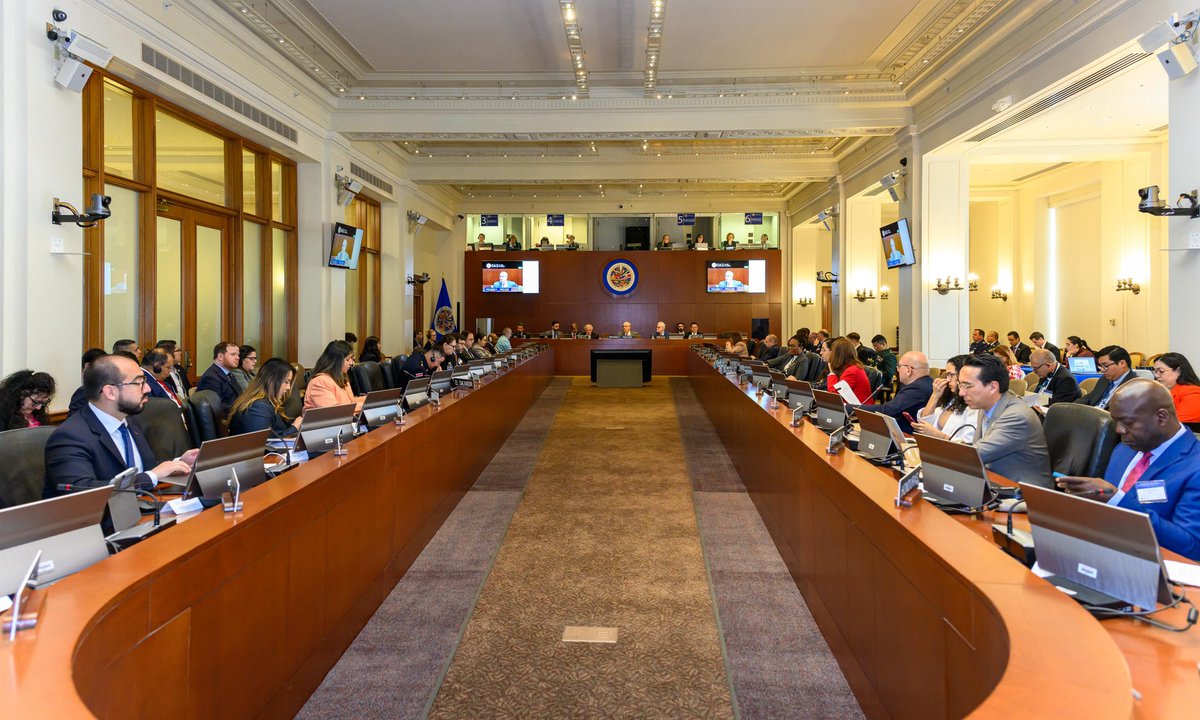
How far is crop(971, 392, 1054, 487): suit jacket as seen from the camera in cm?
305

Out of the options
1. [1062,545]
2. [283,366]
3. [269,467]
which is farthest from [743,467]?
[1062,545]

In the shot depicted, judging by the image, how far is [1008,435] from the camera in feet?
10.1

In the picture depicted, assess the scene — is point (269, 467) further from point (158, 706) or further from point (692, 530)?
point (692, 530)

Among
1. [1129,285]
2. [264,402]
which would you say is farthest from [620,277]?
[264,402]

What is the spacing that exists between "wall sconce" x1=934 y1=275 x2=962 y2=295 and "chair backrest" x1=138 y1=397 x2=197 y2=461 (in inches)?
333

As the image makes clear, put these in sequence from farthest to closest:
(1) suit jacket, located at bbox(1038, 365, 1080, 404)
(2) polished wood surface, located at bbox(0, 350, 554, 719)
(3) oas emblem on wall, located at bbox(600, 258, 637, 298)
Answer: (3) oas emblem on wall, located at bbox(600, 258, 637, 298) → (1) suit jacket, located at bbox(1038, 365, 1080, 404) → (2) polished wood surface, located at bbox(0, 350, 554, 719)

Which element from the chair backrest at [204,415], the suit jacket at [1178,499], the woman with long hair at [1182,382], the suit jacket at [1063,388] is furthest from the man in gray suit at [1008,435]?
the chair backrest at [204,415]

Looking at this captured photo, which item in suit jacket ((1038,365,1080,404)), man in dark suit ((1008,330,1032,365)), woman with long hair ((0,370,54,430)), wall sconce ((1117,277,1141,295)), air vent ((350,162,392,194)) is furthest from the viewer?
man in dark suit ((1008,330,1032,365))

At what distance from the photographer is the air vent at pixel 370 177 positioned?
10.5m

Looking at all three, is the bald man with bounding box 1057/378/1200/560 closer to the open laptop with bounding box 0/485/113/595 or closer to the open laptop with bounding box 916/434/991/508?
the open laptop with bounding box 916/434/991/508

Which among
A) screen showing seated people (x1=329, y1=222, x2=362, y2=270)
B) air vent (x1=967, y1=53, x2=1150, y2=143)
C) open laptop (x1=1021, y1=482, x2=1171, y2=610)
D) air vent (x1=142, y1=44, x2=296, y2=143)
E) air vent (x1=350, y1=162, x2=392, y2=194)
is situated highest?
air vent (x1=350, y1=162, x2=392, y2=194)

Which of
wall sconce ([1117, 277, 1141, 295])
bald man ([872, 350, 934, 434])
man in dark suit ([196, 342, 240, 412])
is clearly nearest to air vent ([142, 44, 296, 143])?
man in dark suit ([196, 342, 240, 412])

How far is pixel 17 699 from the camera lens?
1.16 metres

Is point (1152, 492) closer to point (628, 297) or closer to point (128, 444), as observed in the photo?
point (128, 444)
